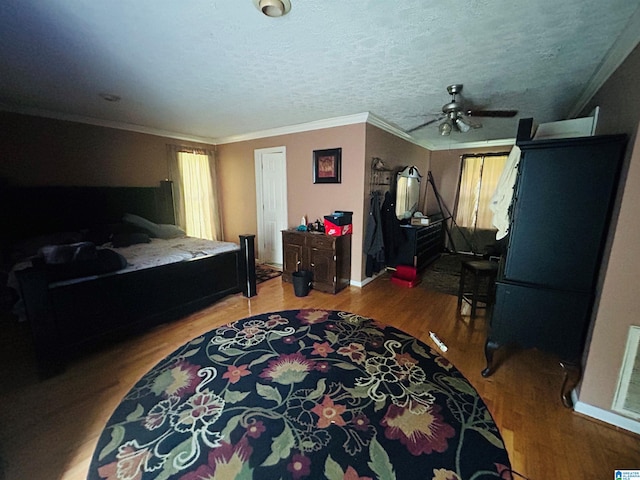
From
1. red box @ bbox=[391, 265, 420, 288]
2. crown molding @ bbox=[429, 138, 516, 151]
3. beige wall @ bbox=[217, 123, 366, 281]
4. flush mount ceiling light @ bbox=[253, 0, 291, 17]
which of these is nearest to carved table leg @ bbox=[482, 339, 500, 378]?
red box @ bbox=[391, 265, 420, 288]

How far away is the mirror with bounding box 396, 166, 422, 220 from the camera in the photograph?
4.33 m

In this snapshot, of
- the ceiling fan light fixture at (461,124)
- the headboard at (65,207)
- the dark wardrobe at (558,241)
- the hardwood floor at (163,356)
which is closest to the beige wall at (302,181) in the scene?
the ceiling fan light fixture at (461,124)

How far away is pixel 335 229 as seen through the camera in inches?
136

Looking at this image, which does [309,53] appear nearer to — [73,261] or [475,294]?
[73,261]

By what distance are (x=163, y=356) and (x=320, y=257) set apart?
2.01 meters

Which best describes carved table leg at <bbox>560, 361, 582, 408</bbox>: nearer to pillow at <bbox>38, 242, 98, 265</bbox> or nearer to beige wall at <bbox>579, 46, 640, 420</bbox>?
beige wall at <bbox>579, 46, 640, 420</bbox>

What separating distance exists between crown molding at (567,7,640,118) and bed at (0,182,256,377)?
3396 mm

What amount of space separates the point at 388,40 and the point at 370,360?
7.57 ft

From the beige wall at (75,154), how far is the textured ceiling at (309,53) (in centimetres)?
28

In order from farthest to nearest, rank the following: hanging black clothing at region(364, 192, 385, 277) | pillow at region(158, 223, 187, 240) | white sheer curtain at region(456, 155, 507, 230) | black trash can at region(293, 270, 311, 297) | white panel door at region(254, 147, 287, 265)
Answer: white sheer curtain at region(456, 155, 507, 230) < white panel door at region(254, 147, 287, 265) < pillow at region(158, 223, 187, 240) < hanging black clothing at region(364, 192, 385, 277) < black trash can at region(293, 270, 311, 297)

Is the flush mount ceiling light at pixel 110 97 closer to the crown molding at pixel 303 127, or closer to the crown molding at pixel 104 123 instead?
the crown molding at pixel 104 123

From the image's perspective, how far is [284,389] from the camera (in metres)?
1.79

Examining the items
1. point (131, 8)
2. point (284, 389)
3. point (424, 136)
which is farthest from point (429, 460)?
point (424, 136)

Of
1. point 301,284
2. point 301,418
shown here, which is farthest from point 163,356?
point 301,284
